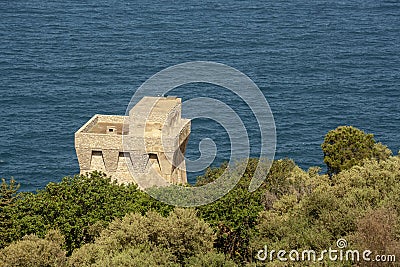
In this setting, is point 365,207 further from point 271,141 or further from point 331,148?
point 271,141

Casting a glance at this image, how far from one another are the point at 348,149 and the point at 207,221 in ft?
66.4

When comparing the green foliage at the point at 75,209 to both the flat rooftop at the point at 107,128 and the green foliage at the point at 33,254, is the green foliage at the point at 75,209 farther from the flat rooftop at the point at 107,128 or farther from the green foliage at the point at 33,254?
the flat rooftop at the point at 107,128

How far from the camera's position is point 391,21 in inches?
6836

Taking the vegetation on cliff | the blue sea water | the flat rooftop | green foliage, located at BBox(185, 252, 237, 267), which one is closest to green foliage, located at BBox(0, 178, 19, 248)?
the vegetation on cliff

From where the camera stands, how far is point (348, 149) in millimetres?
61375

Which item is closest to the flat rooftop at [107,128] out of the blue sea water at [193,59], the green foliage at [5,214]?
the green foliage at [5,214]

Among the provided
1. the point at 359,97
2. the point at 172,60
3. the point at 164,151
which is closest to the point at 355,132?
the point at 164,151

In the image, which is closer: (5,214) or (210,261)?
(210,261)

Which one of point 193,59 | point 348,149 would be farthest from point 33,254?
A: point 193,59

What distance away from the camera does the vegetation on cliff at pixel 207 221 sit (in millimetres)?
37312

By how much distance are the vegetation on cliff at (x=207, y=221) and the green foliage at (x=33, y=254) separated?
5 centimetres

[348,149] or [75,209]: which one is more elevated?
[75,209]

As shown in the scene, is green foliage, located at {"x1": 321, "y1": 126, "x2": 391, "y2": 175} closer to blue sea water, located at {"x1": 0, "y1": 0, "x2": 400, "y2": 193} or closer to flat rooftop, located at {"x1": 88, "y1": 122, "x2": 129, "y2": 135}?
flat rooftop, located at {"x1": 88, "y1": 122, "x2": 129, "y2": 135}

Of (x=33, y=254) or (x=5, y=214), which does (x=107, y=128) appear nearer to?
(x=5, y=214)
